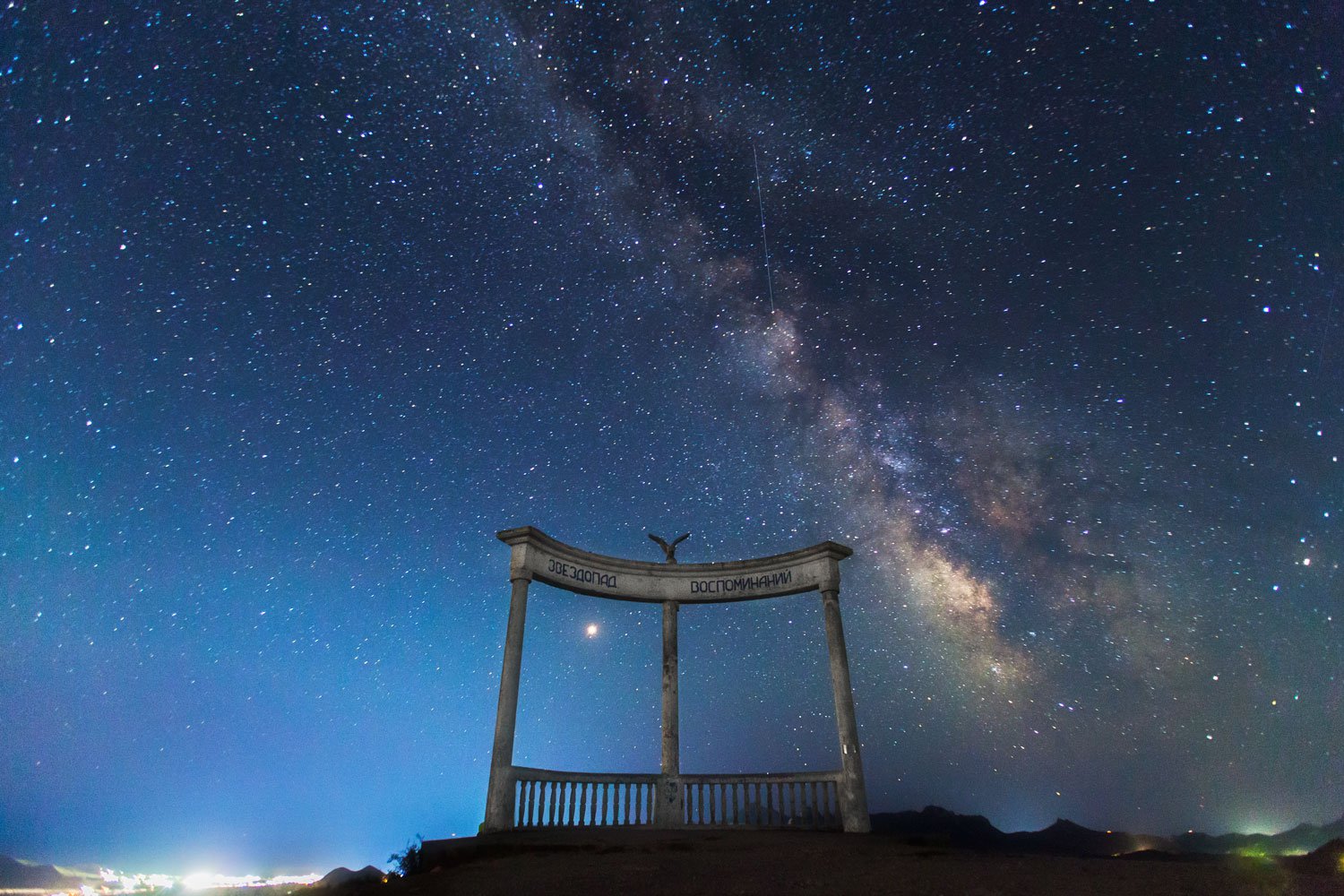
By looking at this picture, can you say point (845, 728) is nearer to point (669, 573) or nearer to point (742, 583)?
point (742, 583)

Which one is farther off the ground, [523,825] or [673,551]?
[673,551]

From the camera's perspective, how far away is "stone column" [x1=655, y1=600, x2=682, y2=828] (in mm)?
16094

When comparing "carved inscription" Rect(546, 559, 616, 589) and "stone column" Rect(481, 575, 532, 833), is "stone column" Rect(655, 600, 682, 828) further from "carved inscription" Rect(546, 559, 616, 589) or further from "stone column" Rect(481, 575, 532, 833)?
"stone column" Rect(481, 575, 532, 833)

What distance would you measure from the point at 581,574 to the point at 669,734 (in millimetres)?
4736

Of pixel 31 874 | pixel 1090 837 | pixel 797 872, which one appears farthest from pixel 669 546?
pixel 31 874

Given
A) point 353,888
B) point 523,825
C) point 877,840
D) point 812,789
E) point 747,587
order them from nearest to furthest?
point 353,888
point 877,840
point 523,825
point 812,789
point 747,587

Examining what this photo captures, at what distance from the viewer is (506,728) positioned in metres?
14.7

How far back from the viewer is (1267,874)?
8.00 metres

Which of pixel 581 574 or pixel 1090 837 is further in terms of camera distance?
pixel 1090 837

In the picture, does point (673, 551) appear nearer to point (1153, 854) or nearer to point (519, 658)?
point (519, 658)

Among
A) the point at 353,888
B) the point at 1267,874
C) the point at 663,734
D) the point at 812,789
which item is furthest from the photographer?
the point at 663,734

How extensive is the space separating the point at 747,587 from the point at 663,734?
176 inches

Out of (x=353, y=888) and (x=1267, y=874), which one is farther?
(x=353, y=888)

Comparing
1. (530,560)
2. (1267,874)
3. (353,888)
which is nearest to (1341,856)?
(1267,874)
